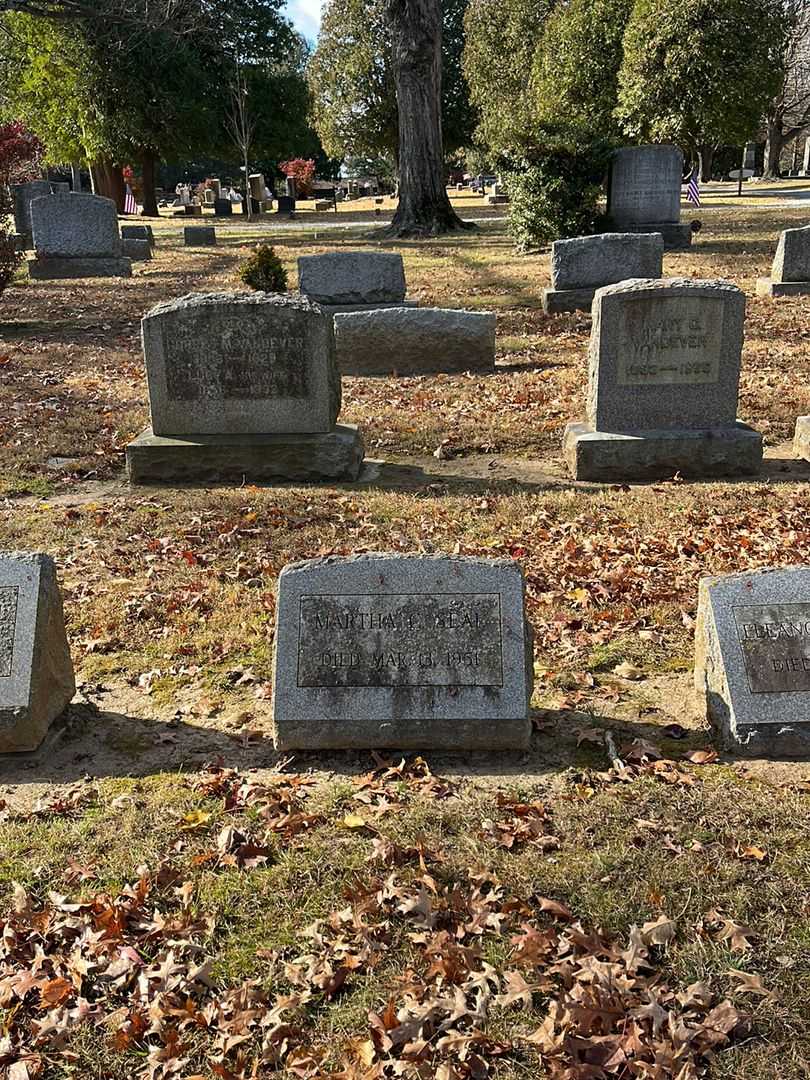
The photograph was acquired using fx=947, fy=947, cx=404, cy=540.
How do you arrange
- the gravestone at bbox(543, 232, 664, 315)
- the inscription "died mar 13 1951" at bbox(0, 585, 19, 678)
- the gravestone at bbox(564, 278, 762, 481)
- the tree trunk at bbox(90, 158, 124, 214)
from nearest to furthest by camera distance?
the inscription "died mar 13 1951" at bbox(0, 585, 19, 678) < the gravestone at bbox(564, 278, 762, 481) < the gravestone at bbox(543, 232, 664, 315) < the tree trunk at bbox(90, 158, 124, 214)

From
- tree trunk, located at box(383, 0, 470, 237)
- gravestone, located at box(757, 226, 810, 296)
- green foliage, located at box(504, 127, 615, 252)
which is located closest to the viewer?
gravestone, located at box(757, 226, 810, 296)

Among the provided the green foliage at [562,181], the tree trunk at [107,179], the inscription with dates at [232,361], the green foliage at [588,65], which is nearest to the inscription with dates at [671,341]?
the inscription with dates at [232,361]

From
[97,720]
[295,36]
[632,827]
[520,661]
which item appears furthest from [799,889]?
[295,36]

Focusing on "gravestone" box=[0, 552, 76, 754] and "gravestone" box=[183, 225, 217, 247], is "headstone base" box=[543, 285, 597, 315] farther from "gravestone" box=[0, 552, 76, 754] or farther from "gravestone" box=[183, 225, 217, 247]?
"gravestone" box=[183, 225, 217, 247]

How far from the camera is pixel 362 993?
313 centimetres

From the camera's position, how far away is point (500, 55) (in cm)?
3981

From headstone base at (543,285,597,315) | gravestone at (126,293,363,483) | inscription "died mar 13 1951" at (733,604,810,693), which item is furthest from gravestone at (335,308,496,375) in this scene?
inscription "died mar 13 1951" at (733,604,810,693)

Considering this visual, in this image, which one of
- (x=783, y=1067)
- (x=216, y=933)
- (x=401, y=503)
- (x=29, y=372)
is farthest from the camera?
(x=29, y=372)

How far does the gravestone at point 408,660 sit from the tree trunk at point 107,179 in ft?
137

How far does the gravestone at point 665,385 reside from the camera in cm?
823

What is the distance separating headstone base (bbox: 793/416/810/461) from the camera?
8.62m

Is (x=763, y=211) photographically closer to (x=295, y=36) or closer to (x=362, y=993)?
(x=295, y=36)

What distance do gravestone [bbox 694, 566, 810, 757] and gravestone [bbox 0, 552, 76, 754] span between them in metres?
3.11

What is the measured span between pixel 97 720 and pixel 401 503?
3555 mm
